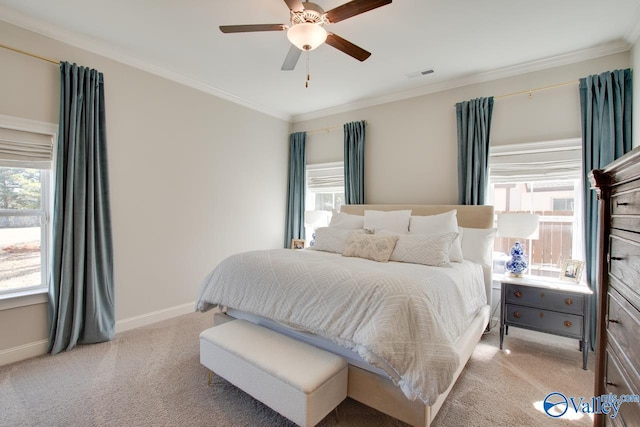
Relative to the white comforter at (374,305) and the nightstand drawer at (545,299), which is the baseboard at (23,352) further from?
the nightstand drawer at (545,299)

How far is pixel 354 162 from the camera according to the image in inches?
170

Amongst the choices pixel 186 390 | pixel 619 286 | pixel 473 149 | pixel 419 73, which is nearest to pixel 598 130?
pixel 473 149

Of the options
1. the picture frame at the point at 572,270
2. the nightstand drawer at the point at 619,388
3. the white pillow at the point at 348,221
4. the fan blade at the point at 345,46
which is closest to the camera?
the nightstand drawer at the point at 619,388

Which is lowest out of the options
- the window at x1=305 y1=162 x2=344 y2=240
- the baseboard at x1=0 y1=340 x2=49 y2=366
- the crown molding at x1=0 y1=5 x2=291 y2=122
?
the baseboard at x1=0 y1=340 x2=49 y2=366

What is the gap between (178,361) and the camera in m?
2.50

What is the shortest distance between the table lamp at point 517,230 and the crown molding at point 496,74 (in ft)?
5.10

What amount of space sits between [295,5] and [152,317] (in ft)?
10.9

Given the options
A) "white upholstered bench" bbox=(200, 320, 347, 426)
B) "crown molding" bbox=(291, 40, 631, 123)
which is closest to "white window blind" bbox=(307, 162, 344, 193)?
"crown molding" bbox=(291, 40, 631, 123)

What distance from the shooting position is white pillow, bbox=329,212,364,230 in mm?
3686

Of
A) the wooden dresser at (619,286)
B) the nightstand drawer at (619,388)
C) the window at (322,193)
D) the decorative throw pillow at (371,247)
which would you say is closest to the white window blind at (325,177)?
the window at (322,193)

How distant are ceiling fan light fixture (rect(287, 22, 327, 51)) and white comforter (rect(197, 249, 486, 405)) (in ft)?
5.08

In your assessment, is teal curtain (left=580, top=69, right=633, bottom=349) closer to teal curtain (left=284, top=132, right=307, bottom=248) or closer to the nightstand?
the nightstand

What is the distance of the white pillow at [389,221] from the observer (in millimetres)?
3352

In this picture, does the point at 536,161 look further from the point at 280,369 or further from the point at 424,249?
the point at 280,369
